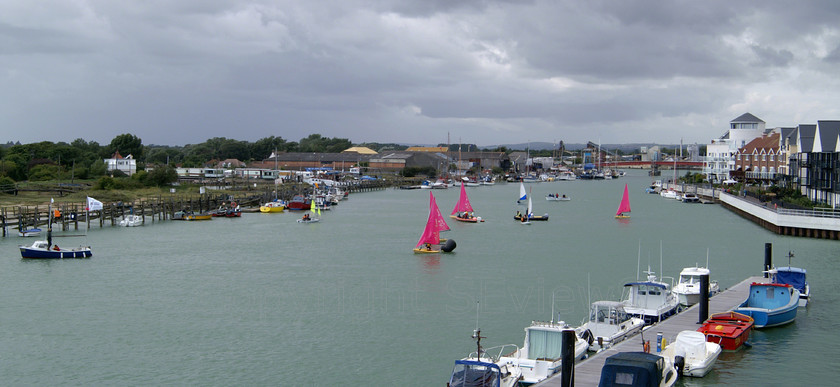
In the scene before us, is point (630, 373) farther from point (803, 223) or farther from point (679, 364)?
point (803, 223)

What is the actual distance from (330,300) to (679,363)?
15557mm

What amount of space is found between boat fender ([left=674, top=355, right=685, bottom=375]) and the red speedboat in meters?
3.37

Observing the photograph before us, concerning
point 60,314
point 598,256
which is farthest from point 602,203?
point 60,314

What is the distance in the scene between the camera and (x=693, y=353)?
21109 millimetres

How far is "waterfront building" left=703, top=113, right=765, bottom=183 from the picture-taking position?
116m

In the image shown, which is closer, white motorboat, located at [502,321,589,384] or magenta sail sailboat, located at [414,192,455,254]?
white motorboat, located at [502,321,589,384]

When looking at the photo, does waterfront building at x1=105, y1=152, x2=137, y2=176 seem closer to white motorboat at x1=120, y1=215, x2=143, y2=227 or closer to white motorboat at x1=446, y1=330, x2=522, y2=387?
white motorboat at x1=120, y1=215, x2=143, y2=227

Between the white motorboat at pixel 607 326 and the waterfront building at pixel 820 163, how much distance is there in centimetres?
4094

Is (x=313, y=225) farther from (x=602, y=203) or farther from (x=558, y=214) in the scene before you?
(x=602, y=203)

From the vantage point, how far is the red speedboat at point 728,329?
23.4m

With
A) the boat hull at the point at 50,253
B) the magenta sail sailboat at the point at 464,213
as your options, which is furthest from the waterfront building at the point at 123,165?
the boat hull at the point at 50,253

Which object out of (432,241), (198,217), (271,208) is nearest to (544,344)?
(432,241)

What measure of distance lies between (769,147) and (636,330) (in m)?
82.4

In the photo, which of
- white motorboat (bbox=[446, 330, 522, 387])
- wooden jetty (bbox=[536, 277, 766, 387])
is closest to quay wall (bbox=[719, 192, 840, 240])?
wooden jetty (bbox=[536, 277, 766, 387])
